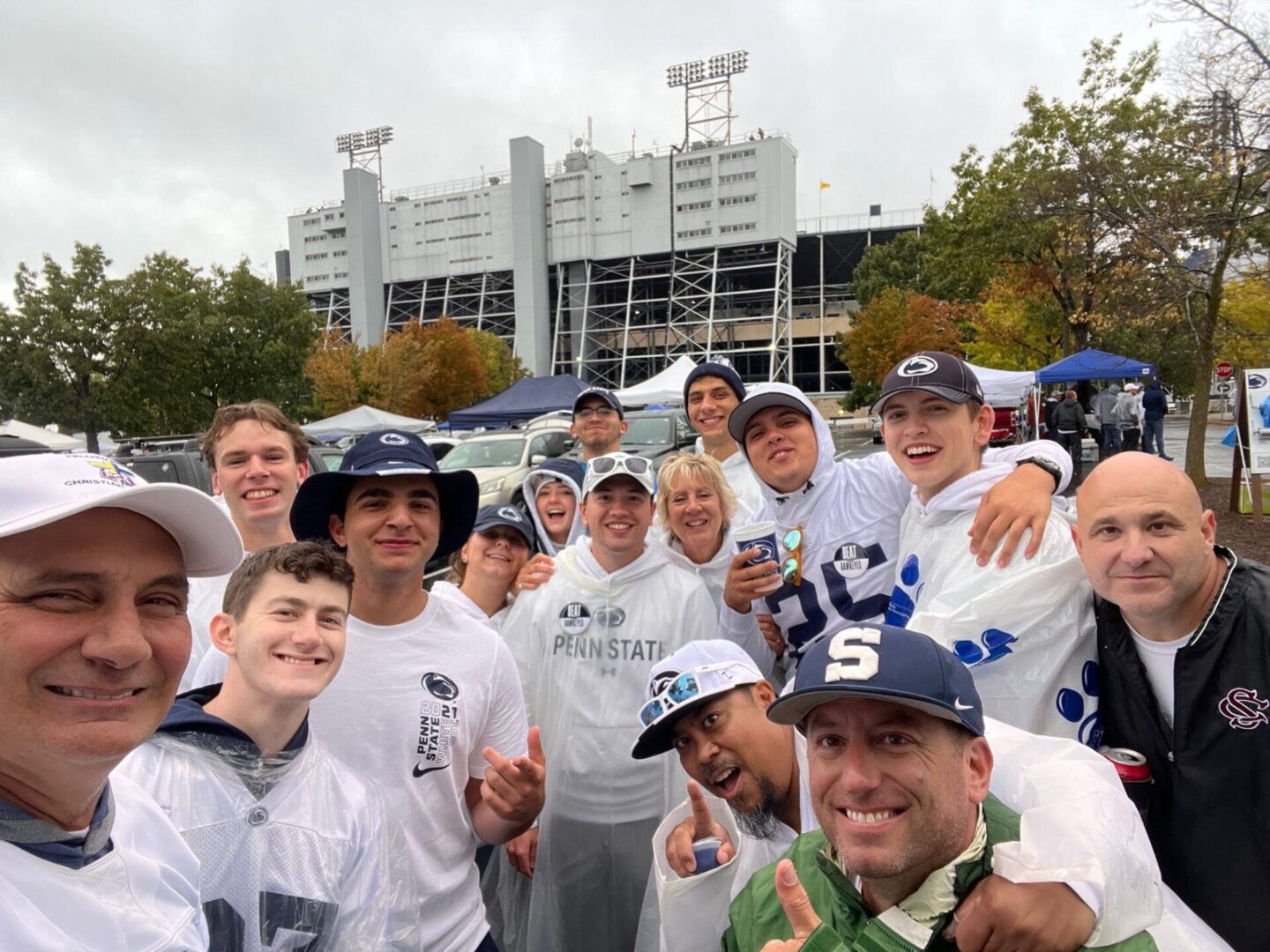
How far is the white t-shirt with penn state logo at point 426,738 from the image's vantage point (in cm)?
223

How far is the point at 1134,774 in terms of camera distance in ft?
6.63

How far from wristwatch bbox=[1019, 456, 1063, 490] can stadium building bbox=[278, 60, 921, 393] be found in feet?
197

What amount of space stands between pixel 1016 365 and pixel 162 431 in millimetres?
30412

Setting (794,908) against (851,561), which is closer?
(794,908)

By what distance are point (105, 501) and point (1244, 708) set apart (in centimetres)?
267

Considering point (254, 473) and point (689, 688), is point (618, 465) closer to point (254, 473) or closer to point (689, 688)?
point (689, 688)

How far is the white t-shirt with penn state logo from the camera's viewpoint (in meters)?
2.23

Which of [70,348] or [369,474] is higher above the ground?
[70,348]

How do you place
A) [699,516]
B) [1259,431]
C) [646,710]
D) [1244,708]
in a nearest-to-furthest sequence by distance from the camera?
[1244,708] → [646,710] → [699,516] → [1259,431]

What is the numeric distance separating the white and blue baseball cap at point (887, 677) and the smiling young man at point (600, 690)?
1.50m

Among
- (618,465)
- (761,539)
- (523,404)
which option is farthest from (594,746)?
(523,404)

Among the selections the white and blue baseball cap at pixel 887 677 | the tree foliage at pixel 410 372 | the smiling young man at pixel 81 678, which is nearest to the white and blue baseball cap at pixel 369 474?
the smiling young man at pixel 81 678

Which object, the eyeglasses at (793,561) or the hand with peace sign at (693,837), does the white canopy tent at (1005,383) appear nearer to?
the eyeglasses at (793,561)

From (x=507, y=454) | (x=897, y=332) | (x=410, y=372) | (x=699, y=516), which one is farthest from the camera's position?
(x=410, y=372)
